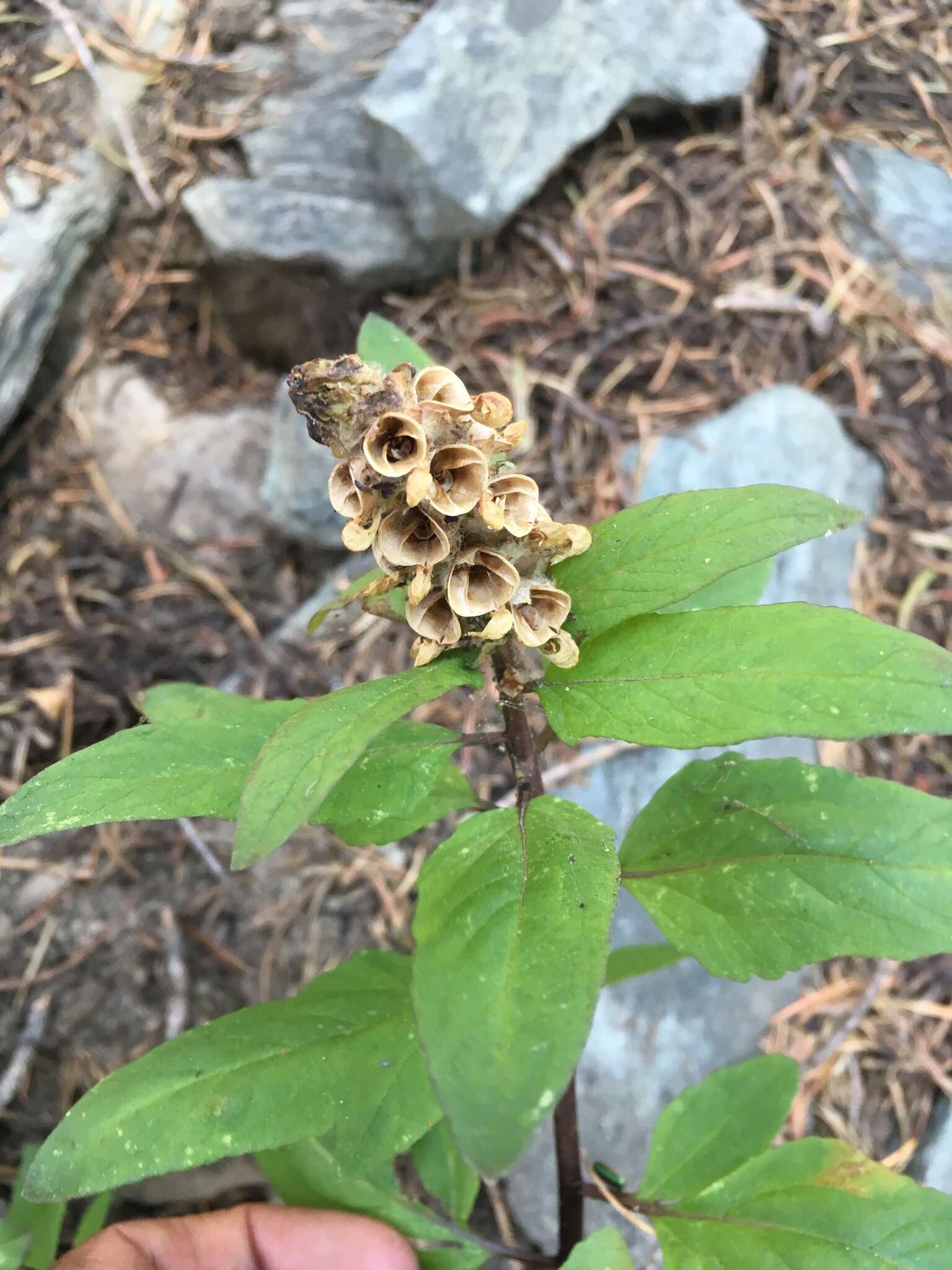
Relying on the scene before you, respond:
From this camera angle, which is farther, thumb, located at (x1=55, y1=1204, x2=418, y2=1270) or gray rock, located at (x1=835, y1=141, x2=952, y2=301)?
gray rock, located at (x1=835, y1=141, x2=952, y2=301)

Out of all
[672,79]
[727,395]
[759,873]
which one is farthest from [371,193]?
[759,873]

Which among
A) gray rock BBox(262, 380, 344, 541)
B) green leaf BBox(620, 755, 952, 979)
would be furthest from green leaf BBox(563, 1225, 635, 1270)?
gray rock BBox(262, 380, 344, 541)

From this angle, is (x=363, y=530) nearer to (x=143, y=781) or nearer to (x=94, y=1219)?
(x=143, y=781)

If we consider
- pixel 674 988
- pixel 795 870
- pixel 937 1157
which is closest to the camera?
pixel 795 870

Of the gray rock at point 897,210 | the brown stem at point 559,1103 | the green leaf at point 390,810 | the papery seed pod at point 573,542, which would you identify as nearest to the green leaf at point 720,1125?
the brown stem at point 559,1103

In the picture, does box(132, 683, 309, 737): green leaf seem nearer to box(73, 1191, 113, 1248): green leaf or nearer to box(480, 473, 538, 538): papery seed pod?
box(480, 473, 538, 538): papery seed pod

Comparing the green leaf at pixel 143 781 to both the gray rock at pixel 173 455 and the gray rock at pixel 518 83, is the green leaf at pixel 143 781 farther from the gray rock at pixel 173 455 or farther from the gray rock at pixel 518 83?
the gray rock at pixel 518 83

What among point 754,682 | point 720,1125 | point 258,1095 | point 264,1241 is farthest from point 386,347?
point 264,1241

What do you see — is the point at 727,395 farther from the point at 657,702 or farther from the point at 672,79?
the point at 657,702
